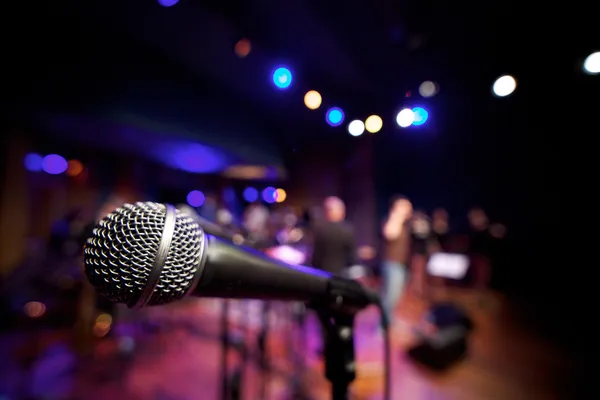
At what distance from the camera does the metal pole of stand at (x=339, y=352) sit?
30.5 inches

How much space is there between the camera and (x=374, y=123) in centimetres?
127

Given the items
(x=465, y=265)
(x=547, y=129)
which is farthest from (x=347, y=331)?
(x=465, y=265)

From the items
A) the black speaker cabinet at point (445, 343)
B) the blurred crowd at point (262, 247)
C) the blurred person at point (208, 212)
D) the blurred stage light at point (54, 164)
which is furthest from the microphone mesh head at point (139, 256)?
the blurred stage light at point (54, 164)

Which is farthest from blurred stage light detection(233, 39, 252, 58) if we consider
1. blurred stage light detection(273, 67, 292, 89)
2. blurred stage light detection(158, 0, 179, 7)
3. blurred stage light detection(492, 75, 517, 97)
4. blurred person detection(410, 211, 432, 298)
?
blurred person detection(410, 211, 432, 298)

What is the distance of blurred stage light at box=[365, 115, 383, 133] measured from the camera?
1257 millimetres

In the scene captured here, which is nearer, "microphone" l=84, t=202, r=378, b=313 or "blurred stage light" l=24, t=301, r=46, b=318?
"microphone" l=84, t=202, r=378, b=313

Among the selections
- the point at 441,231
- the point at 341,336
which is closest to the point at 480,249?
the point at 441,231

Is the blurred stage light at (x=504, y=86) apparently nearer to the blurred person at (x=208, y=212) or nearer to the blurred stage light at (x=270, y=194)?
the blurred stage light at (x=270, y=194)

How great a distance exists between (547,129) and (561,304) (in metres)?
3.69

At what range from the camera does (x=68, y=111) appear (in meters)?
3.89

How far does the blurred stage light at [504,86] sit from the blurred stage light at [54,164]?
23.5 feet

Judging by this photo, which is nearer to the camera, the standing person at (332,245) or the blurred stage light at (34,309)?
the standing person at (332,245)

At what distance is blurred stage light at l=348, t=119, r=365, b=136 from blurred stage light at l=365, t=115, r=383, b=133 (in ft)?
0.09

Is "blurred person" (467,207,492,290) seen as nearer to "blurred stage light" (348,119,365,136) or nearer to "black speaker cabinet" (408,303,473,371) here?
"black speaker cabinet" (408,303,473,371)
